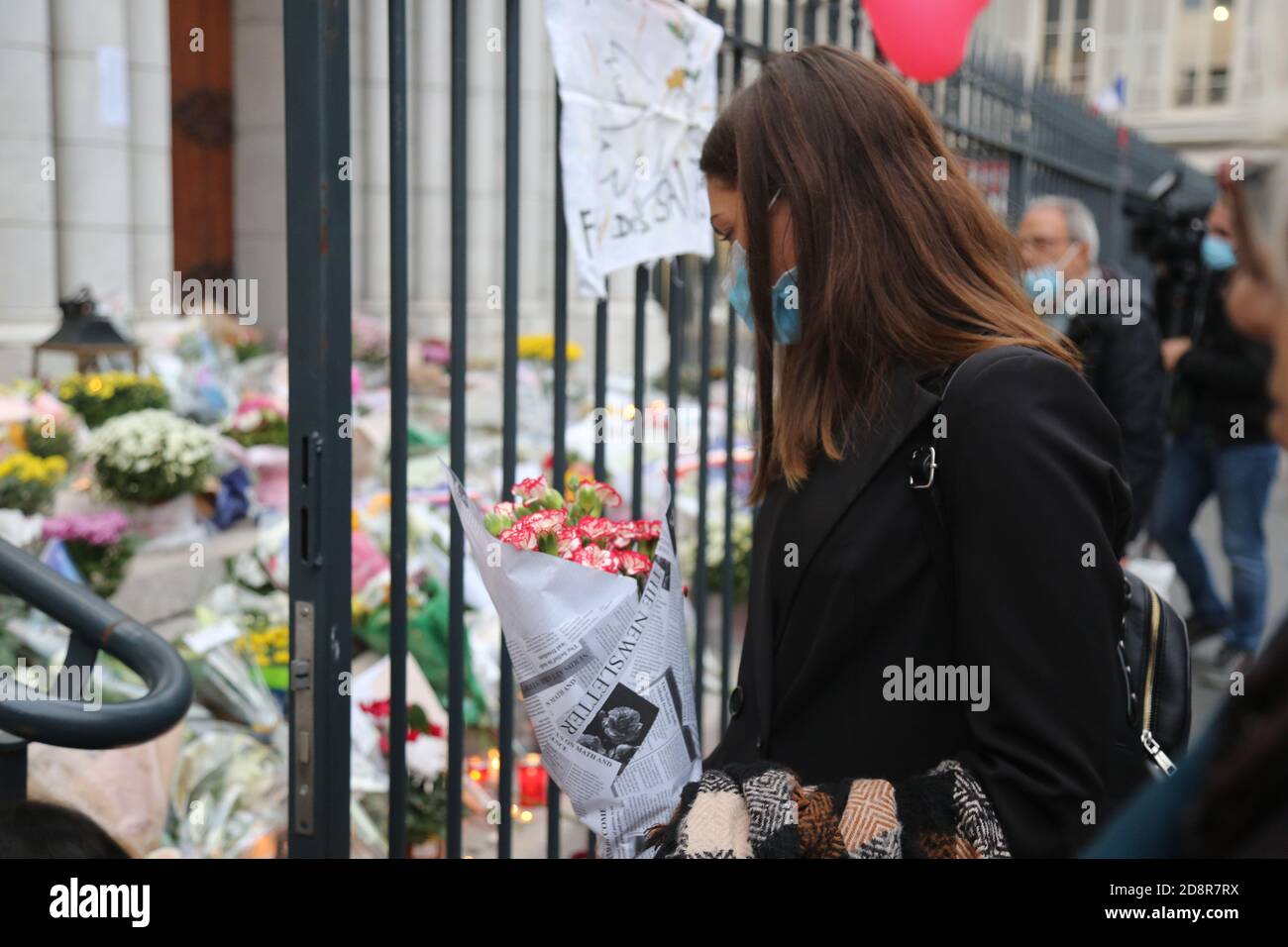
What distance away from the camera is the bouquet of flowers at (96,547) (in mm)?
4254

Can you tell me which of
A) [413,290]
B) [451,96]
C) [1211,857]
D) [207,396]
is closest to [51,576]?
[451,96]

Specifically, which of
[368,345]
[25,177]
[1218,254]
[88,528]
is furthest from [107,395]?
[1218,254]

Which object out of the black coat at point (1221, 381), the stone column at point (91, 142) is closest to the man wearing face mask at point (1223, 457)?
the black coat at point (1221, 381)

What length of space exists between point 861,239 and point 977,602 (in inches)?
20.8

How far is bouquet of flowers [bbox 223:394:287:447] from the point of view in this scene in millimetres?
5402

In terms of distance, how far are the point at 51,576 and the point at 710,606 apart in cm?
428

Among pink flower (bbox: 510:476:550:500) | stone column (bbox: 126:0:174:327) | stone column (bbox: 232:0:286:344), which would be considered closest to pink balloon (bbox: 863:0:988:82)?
pink flower (bbox: 510:476:550:500)

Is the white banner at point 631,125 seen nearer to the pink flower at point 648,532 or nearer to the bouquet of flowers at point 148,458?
the pink flower at point 648,532

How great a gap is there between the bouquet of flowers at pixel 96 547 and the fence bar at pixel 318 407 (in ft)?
8.37

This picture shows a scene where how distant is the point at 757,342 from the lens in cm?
190

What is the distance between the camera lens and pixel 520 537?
163cm

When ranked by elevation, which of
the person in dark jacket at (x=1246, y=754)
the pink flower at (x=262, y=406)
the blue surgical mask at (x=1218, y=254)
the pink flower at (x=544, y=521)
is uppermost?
the blue surgical mask at (x=1218, y=254)

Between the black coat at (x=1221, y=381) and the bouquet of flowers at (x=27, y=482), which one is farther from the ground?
the black coat at (x=1221, y=381)
